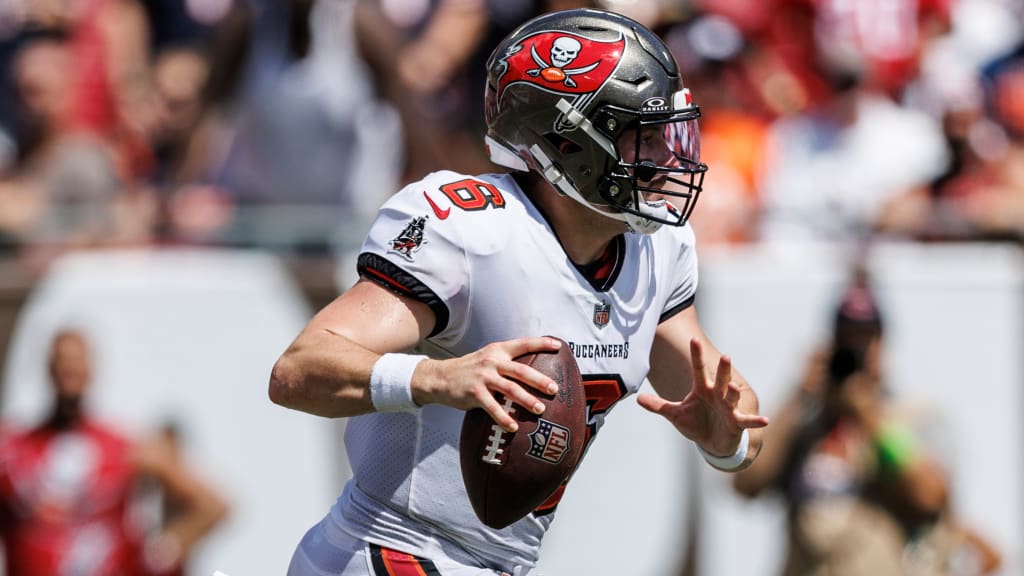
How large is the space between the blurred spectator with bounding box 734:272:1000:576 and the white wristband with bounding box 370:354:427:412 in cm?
415

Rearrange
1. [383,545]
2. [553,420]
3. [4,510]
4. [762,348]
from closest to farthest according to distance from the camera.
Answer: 1. [553,420]
2. [383,545]
3. [4,510]
4. [762,348]

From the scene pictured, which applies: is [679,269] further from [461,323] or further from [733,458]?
[461,323]

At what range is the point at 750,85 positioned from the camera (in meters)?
8.52

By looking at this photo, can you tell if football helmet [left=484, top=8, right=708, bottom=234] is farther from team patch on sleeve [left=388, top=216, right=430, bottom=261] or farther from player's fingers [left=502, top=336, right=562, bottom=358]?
player's fingers [left=502, top=336, right=562, bottom=358]

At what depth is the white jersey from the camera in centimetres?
351

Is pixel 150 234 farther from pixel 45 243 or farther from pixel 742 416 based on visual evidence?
pixel 742 416

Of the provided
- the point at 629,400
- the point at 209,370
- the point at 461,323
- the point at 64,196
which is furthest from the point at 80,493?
the point at 461,323

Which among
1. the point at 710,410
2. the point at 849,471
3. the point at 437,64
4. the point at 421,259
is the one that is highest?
the point at 421,259

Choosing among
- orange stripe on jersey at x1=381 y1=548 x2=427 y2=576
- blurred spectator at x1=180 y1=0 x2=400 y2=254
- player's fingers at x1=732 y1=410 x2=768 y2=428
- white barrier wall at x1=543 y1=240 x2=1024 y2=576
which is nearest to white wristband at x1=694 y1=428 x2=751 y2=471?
player's fingers at x1=732 y1=410 x2=768 y2=428

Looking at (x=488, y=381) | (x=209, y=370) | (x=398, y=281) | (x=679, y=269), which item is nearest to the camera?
(x=488, y=381)

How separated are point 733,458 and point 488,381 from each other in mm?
1030

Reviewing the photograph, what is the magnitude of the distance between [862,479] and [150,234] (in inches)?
133

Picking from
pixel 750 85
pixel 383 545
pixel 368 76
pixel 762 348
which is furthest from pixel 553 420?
pixel 750 85

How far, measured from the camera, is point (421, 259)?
3.46 m
